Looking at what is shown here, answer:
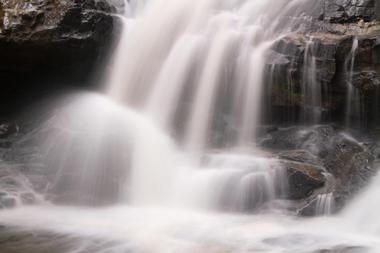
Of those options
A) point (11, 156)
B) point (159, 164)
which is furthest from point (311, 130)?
point (11, 156)

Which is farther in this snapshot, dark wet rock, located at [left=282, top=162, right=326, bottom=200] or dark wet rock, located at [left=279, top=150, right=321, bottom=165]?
dark wet rock, located at [left=279, top=150, right=321, bottom=165]

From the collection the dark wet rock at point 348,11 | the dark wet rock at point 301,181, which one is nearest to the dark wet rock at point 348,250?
the dark wet rock at point 301,181

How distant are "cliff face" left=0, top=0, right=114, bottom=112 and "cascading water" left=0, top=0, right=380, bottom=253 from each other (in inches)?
29.8

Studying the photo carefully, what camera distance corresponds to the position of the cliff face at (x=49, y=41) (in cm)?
1023

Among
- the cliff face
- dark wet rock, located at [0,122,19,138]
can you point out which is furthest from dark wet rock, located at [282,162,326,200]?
dark wet rock, located at [0,122,19,138]

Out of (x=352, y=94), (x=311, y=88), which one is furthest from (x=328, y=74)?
(x=352, y=94)

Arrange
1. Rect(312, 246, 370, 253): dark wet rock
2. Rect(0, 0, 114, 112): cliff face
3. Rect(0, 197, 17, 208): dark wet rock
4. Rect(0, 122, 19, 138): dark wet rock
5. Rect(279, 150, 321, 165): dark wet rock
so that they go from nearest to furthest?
Rect(312, 246, 370, 253): dark wet rock → Rect(0, 197, 17, 208): dark wet rock → Rect(279, 150, 321, 165): dark wet rock → Rect(0, 122, 19, 138): dark wet rock → Rect(0, 0, 114, 112): cliff face

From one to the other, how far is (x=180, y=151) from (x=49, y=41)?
349 cm

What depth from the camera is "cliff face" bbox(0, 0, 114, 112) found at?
1023 cm

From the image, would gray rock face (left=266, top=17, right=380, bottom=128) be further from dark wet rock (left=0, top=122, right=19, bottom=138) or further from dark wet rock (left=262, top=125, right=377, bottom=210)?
dark wet rock (left=0, top=122, right=19, bottom=138)

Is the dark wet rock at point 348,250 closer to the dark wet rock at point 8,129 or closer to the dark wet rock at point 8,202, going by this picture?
the dark wet rock at point 8,202

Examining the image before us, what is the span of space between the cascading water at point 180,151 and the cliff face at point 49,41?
0.76 meters

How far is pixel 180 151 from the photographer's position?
10.0 meters

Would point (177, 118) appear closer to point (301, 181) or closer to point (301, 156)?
point (301, 156)
